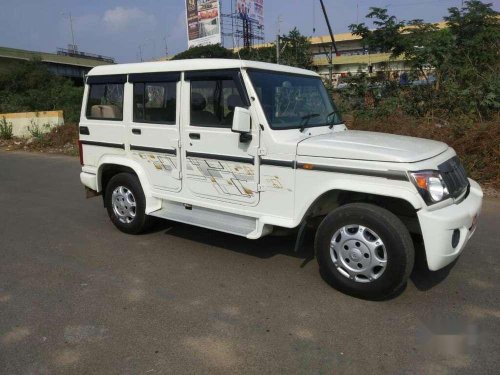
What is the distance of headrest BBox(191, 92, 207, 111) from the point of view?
15.5 ft

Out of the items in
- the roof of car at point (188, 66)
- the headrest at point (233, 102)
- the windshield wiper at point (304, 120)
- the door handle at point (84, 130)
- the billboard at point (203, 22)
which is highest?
the billboard at point (203, 22)

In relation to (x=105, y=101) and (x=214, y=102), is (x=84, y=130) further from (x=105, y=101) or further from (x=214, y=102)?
(x=214, y=102)

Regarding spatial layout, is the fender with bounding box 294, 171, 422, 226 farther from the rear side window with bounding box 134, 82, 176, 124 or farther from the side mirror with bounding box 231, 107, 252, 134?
the rear side window with bounding box 134, 82, 176, 124

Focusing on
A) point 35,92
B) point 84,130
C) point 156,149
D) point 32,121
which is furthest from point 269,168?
point 35,92

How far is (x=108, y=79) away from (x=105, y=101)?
0.91 feet

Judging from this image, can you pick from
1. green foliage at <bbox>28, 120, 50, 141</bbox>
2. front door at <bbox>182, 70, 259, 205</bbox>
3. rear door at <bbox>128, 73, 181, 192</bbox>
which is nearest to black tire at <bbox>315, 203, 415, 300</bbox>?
front door at <bbox>182, 70, 259, 205</bbox>

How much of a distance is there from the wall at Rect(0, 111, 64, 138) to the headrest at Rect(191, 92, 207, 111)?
13.6 meters

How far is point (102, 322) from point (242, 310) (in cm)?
112

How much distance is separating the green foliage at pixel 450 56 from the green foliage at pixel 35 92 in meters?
12.0

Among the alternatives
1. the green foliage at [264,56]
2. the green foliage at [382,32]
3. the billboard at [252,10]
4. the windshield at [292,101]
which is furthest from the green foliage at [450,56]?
the billboard at [252,10]

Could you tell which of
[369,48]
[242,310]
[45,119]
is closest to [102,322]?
[242,310]

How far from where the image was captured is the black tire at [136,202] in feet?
17.9

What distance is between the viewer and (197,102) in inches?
188

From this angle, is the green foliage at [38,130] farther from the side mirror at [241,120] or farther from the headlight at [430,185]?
the headlight at [430,185]
